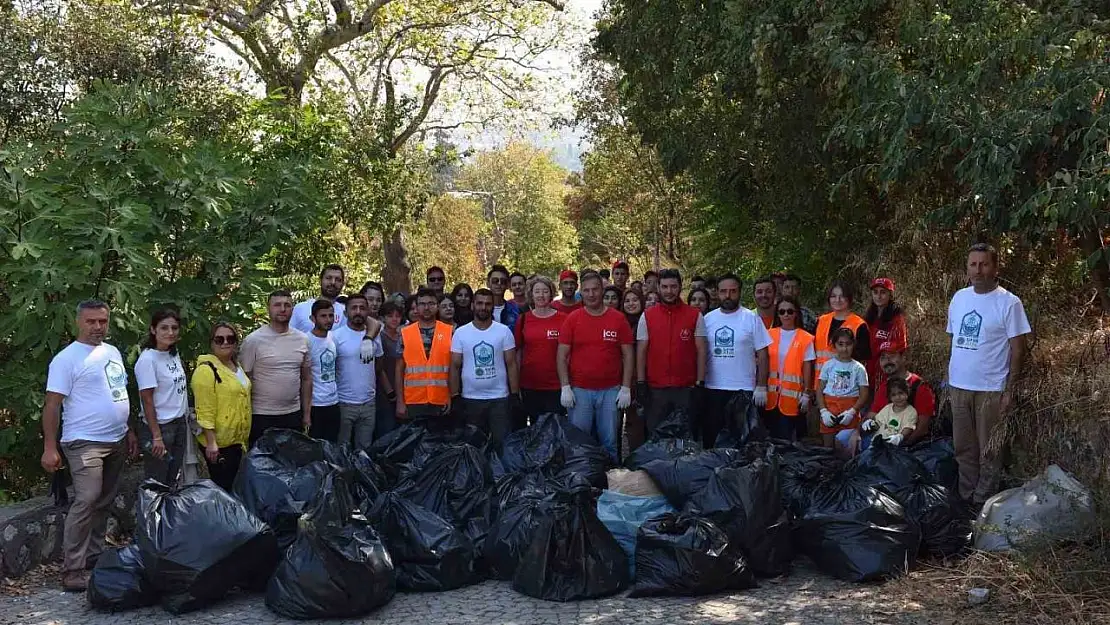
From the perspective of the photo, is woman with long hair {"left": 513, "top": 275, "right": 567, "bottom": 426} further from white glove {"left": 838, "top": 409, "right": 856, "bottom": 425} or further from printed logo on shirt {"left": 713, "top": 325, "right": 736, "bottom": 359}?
white glove {"left": 838, "top": 409, "right": 856, "bottom": 425}

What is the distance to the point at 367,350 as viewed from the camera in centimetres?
695

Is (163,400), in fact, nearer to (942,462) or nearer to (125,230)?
(125,230)

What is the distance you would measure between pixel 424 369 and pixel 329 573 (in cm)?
254

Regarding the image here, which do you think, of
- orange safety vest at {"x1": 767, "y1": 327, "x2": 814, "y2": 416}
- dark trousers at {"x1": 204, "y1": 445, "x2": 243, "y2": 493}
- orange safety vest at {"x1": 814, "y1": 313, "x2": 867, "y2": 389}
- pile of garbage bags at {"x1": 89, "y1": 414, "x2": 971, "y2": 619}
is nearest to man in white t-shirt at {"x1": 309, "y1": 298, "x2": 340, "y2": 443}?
dark trousers at {"x1": 204, "y1": 445, "x2": 243, "y2": 493}

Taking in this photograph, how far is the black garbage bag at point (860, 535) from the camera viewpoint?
5109 mm

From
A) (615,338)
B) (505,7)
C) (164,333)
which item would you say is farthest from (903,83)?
(505,7)

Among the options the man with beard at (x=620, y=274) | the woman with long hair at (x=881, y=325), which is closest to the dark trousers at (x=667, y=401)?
the woman with long hair at (x=881, y=325)

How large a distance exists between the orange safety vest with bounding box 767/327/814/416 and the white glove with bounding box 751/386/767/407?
0.08 m

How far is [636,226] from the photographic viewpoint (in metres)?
22.6

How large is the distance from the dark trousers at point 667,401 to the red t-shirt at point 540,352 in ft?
2.35

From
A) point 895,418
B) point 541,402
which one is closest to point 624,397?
point 541,402

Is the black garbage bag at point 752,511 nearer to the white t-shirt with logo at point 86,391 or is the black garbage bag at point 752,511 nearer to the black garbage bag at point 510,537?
the black garbage bag at point 510,537

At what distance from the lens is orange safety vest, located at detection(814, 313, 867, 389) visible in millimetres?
6944

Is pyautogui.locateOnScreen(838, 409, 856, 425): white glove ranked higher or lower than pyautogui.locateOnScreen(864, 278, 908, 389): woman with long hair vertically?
lower
